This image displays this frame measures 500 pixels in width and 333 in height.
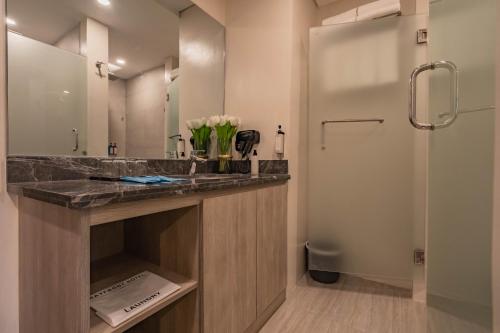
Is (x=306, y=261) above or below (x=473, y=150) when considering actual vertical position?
below

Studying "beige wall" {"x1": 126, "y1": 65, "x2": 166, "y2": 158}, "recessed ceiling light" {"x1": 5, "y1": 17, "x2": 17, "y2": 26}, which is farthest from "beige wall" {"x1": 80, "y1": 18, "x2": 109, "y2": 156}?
"recessed ceiling light" {"x1": 5, "y1": 17, "x2": 17, "y2": 26}

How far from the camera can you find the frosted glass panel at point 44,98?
901 millimetres

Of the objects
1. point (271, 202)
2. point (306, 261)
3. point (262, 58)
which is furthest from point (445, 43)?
point (306, 261)

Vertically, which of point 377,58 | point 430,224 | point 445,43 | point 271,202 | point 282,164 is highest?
point 377,58

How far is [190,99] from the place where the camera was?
1.78 meters

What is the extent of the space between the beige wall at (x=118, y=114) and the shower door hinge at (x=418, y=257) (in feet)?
6.34

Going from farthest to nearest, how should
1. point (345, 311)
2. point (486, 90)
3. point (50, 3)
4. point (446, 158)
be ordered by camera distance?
1. point (345, 311)
2. point (446, 158)
3. point (50, 3)
4. point (486, 90)

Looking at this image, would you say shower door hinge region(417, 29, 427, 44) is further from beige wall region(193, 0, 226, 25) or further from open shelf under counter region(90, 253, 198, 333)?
open shelf under counter region(90, 253, 198, 333)

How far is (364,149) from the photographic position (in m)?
1.78

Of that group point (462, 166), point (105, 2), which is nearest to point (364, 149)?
point (462, 166)

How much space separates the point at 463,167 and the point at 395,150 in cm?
67

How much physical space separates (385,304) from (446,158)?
1016 millimetres

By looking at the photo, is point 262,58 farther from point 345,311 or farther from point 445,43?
point 345,311

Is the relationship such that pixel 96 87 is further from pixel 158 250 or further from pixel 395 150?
pixel 395 150
